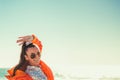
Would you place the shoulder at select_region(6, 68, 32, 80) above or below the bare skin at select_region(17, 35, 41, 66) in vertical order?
below

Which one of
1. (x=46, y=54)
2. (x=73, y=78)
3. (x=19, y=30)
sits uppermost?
(x=19, y=30)

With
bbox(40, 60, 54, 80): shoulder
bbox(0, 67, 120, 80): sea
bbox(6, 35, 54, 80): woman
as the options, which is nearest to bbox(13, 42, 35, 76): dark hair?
bbox(6, 35, 54, 80): woman

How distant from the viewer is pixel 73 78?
370 centimetres

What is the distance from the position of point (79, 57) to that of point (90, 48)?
0.14 metres

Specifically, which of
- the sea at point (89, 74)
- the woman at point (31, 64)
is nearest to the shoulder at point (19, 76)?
the woman at point (31, 64)

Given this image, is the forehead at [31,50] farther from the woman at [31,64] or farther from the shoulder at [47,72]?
the shoulder at [47,72]

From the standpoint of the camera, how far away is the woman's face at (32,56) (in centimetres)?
248

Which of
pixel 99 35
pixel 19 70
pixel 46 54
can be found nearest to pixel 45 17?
pixel 46 54

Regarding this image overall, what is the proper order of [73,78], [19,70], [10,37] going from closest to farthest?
[19,70]
[10,37]
[73,78]

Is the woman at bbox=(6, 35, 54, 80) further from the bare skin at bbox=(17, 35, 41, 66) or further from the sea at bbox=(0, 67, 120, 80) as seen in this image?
the sea at bbox=(0, 67, 120, 80)

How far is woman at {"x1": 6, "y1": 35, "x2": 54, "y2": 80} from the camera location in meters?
2.43

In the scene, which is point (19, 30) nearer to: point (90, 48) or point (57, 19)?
point (57, 19)

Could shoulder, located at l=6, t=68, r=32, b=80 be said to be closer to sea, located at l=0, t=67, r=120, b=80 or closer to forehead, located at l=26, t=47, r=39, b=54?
forehead, located at l=26, t=47, r=39, b=54

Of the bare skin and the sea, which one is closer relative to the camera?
the bare skin
